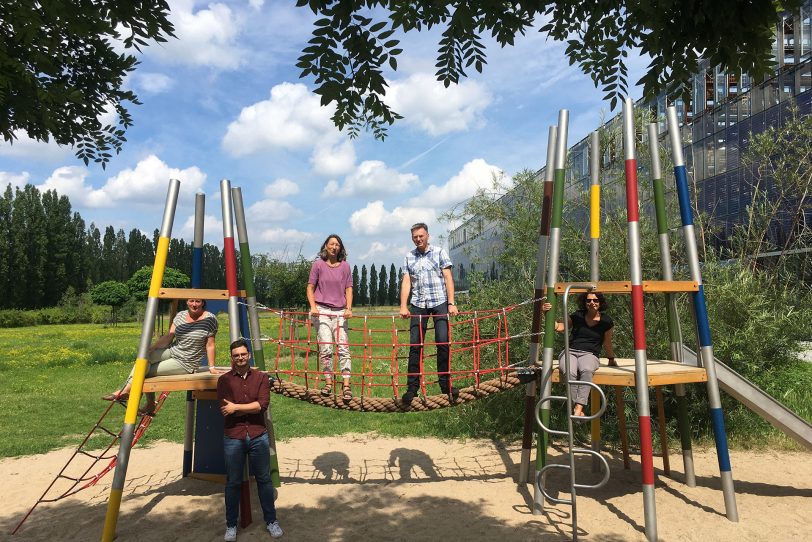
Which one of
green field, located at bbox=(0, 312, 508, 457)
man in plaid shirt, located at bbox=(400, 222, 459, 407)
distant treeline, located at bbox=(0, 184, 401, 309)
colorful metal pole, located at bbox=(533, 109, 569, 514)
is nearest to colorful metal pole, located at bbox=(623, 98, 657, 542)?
colorful metal pole, located at bbox=(533, 109, 569, 514)

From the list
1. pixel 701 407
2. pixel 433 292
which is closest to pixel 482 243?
pixel 701 407

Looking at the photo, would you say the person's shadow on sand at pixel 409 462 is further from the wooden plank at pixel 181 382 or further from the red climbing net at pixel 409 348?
the wooden plank at pixel 181 382

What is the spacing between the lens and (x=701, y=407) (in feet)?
25.8

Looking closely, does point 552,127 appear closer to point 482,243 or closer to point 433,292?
point 433,292

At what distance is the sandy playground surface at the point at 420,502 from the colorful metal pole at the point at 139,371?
1.40 feet

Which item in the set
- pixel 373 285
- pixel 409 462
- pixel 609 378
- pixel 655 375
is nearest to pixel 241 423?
pixel 609 378

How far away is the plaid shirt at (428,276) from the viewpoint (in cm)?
589

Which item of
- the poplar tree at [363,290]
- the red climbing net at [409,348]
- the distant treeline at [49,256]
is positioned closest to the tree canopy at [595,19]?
the red climbing net at [409,348]

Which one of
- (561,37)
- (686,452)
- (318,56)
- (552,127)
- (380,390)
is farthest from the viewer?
(380,390)

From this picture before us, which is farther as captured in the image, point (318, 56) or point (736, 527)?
point (736, 527)

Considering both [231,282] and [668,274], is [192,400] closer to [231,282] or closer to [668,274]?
[231,282]

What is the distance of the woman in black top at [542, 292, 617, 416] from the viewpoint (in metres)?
5.21

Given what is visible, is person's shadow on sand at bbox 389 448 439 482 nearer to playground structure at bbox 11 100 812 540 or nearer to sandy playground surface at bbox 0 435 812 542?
sandy playground surface at bbox 0 435 812 542

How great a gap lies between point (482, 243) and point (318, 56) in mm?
8018
